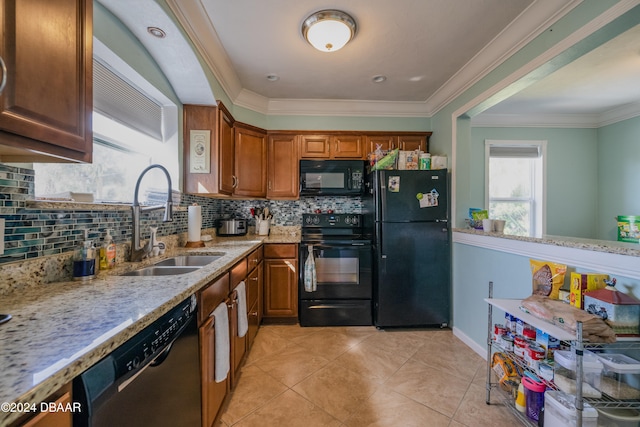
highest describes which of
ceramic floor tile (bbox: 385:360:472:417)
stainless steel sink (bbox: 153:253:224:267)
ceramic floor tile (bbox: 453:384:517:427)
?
stainless steel sink (bbox: 153:253:224:267)

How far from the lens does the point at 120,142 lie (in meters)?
1.70

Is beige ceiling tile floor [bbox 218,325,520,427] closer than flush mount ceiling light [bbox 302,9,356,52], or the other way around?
beige ceiling tile floor [bbox 218,325,520,427]

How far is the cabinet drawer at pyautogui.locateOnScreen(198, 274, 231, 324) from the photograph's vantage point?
3.76 ft

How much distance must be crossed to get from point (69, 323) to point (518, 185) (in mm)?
4503

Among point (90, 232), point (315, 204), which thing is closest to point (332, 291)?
point (315, 204)

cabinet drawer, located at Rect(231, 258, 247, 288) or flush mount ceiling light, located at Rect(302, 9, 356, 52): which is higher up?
flush mount ceiling light, located at Rect(302, 9, 356, 52)

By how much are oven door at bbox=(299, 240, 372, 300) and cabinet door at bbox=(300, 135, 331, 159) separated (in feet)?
3.50

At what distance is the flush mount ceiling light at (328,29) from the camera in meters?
1.62

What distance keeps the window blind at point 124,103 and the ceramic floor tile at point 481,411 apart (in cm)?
278

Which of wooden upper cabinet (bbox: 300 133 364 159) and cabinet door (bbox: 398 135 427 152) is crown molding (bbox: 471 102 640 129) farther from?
wooden upper cabinet (bbox: 300 133 364 159)

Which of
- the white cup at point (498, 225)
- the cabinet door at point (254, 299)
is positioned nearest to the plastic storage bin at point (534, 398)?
the white cup at point (498, 225)

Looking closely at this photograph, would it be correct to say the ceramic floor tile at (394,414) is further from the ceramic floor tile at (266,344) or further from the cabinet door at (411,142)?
the cabinet door at (411,142)

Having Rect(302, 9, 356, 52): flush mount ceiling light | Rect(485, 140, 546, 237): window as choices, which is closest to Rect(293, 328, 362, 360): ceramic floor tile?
Rect(302, 9, 356, 52): flush mount ceiling light

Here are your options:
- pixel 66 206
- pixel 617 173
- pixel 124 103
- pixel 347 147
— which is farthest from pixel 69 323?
pixel 617 173
